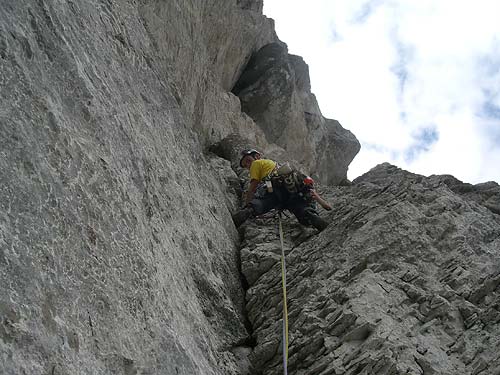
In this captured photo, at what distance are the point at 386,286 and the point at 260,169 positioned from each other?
3.78 metres

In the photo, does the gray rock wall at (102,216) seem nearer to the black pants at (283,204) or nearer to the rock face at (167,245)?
the rock face at (167,245)

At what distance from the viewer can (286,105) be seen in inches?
649

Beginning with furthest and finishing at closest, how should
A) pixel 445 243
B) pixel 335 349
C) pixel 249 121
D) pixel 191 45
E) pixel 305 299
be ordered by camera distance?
pixel 249 121, pixel 191 45, pixel 445 243, pixel 305 299, pixel 335 349

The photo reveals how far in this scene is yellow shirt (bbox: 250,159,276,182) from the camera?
33.7ft

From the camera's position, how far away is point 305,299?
24.0 feet

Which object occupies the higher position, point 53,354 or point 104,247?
point 104,247

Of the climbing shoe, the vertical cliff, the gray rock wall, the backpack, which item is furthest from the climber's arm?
the gray rock wall

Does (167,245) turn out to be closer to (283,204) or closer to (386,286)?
(386,286)

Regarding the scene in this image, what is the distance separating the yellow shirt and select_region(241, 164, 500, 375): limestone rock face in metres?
0.88

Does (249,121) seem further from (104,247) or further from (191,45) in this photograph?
(104,247)

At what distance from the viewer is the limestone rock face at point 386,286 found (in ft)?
20.1

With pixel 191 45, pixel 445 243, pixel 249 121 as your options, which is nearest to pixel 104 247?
pixel 445 243

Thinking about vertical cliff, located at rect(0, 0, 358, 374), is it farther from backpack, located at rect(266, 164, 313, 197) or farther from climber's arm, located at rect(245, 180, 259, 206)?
backpack, located at rect(266, 164, 313, 197)

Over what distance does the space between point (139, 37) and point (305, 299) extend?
4481mm
